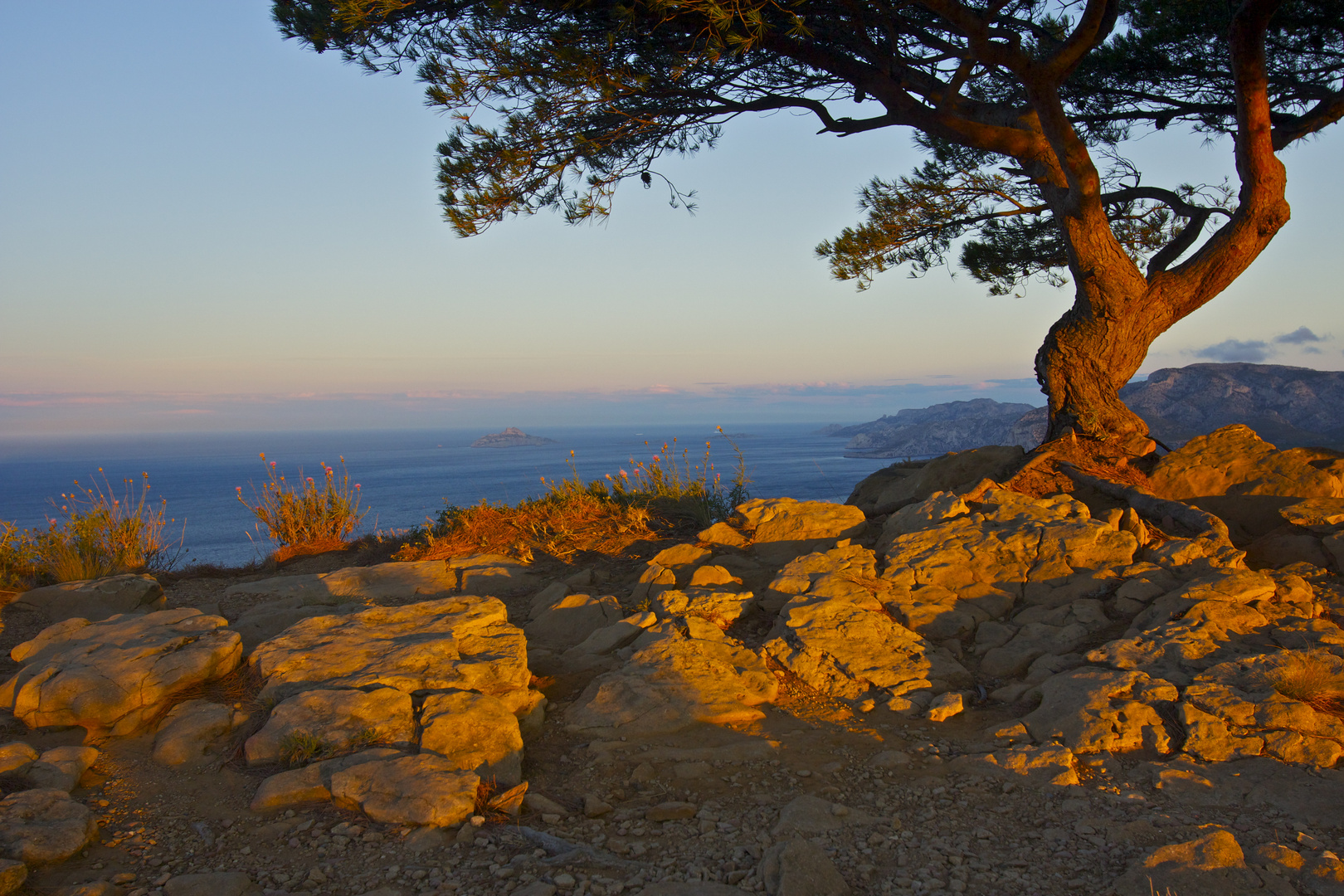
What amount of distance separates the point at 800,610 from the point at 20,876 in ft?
12.5

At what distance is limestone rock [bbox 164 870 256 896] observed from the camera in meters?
2.70

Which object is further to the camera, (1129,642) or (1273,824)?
(1129,642)

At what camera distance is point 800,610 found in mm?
4875

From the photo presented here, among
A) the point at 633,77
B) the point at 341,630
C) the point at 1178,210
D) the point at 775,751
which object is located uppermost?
the point at 633,77

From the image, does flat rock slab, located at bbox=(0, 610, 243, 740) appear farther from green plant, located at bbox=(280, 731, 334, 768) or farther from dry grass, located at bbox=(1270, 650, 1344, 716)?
dry grass, located at bbox=(1270, 650, 1344, 716)

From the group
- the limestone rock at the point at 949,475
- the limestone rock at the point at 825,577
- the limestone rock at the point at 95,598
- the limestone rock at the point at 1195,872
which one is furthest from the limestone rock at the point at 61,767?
the limestone rock at the point at 949,475

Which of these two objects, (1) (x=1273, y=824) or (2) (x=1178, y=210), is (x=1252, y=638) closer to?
(1) (x=1273, y=824)

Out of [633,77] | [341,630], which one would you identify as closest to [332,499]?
[341,630]

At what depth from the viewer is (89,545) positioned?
7.62 meters

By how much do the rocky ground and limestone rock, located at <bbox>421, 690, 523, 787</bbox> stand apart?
2 centimetres

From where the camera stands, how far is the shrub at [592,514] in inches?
295

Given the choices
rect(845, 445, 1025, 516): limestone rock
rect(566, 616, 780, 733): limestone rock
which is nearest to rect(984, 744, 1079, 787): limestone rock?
rect(566, 616, 780, 733): limestone rock

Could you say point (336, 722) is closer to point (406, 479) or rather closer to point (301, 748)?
point (301, 748)

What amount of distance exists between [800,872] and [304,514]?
7725 mm
